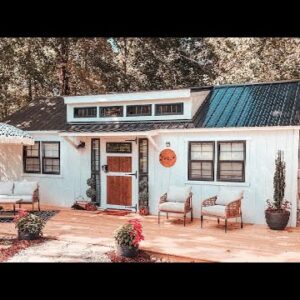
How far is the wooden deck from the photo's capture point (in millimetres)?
6714

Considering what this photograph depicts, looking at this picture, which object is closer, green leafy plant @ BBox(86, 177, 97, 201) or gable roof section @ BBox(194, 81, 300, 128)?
gable roof section @ BBox(194, 81, 300, 128)

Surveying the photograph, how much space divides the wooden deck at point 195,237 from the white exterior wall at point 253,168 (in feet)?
1.96

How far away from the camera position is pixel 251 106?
10281 millimetres

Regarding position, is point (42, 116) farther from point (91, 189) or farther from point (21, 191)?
point (91, 189)

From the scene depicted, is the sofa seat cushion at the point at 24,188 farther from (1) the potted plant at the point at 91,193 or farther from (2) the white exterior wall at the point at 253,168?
(2) the white exterior wall at the point at 253,168

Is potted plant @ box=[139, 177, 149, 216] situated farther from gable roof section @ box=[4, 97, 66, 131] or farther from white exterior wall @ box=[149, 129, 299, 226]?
gable roof section @ box=[4, 97, 66, 131]

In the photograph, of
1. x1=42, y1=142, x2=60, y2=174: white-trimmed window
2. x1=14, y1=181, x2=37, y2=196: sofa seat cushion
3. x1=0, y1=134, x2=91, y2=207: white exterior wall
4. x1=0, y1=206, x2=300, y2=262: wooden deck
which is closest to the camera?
x1=0, y1=206, x2=300, y2=262: wooden deck

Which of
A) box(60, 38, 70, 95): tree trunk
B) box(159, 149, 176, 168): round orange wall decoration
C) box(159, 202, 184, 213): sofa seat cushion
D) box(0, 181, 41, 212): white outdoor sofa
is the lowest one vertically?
box(159, 202, 184, 213): sofa seat cushion

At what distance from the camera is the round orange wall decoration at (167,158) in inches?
410

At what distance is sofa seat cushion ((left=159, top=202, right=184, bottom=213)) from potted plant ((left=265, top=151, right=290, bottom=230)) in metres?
2.02

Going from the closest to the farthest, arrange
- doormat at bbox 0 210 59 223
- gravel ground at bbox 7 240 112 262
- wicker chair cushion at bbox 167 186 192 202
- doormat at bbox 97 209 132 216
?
gravel ground at bbox 7 240 112 262 < wicker chair cushion at bbox 167 186 192 202 < doormat at bbox 0 210 59 223 < doormat at bbox 97 209 132 216

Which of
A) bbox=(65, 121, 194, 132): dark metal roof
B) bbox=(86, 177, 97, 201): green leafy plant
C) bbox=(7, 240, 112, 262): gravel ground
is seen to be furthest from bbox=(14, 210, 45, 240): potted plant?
bbox=(65, 121, 194, 132): dark metal roof
